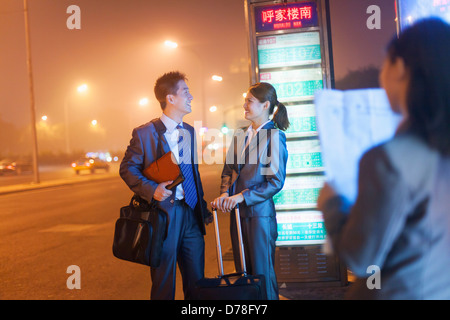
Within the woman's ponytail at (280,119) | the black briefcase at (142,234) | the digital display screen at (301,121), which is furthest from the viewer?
the digital display screen at (301,121)

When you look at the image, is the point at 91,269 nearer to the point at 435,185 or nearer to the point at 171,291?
the point at 171,291

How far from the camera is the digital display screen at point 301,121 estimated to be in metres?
4.97

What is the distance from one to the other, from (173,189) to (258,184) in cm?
69

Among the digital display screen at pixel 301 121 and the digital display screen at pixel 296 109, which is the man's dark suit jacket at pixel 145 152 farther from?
the digital display screen at pixel 301 121

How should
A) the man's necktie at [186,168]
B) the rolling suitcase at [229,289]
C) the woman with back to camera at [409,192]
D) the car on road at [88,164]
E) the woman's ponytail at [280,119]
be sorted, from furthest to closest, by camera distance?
the car on road at [88,164], the woman's ponytail at [280,119], the man's necktie at [186,168], the rolling suitcase at [229,289], the woman with back to camera at [409,192]

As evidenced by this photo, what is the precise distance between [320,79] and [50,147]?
94.0 meters

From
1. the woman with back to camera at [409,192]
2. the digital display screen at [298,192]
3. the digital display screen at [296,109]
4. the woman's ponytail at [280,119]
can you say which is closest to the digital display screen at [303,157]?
the digital display screen at [296,109]

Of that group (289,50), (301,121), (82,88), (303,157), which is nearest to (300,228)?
(303,157)

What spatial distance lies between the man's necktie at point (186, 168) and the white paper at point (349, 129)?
198 centimetres

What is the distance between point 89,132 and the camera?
3688 inches

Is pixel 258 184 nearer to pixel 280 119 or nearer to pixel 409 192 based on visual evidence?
pixel 280 119

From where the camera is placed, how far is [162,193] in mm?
3193
